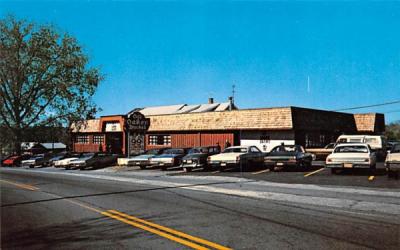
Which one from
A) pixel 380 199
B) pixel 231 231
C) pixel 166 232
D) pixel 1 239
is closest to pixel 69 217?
pixel 1 239

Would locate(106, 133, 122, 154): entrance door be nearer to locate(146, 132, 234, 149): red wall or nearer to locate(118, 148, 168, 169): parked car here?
locate(146, 132, 234, 149): red wall

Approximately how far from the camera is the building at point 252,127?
102ft

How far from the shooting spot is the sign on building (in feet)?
101

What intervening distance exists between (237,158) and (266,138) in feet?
39.6

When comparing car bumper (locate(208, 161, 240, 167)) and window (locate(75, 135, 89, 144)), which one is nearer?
car bumper (locate(208, 161, 240, 167))

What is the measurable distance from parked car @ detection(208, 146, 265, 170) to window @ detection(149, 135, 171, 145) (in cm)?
1743

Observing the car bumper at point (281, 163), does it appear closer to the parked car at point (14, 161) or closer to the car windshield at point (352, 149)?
the car windshield at point (352, 149)

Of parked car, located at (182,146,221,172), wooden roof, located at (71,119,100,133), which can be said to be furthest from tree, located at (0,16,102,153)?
parked car, located at (182,146,221,172)

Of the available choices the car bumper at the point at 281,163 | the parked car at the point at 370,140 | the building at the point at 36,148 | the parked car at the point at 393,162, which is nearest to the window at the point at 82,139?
the building at the point at 36,148

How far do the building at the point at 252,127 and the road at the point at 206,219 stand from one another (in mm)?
18419

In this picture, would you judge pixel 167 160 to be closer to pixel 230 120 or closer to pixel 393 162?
pixel 230 120

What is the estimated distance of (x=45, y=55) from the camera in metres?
44.6

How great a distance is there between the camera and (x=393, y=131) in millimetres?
82062

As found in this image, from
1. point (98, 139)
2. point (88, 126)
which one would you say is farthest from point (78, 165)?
point (88, 126)
